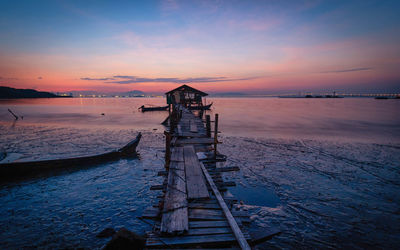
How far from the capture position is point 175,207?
451 centimetres

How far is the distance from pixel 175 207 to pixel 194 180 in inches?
63.2

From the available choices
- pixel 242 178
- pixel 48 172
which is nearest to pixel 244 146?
pixel 242 178

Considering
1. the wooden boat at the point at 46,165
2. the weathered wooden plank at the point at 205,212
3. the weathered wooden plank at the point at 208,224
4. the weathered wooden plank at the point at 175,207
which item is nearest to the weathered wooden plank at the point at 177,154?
the weathered wooden plank at the point at 175,207

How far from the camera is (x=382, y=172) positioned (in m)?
12.0

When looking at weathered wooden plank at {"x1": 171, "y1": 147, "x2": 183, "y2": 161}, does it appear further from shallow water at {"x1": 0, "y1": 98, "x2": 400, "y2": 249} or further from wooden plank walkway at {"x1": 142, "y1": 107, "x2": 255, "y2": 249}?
shallow water at {"x1": 0, "y1": 98, "x2": 400, "y2": 249}

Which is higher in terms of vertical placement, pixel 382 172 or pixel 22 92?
pixel 22 92

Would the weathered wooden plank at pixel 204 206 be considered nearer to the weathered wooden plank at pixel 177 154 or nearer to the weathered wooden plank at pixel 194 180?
the weathered wooden plank at pixel 194 180

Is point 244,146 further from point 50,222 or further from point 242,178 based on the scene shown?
point 50,222

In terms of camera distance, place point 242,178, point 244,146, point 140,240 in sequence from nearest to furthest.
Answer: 1. point 140,240
2. point 242,178
3. point 244,146

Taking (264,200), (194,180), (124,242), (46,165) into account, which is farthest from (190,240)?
(46,165)

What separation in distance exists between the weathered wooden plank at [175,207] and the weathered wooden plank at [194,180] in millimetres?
177

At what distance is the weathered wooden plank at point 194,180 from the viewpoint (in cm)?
518

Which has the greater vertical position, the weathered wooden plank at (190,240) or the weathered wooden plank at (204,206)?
the weathered wooden plank at (204,206)

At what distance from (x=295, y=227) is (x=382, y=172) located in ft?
31.1
